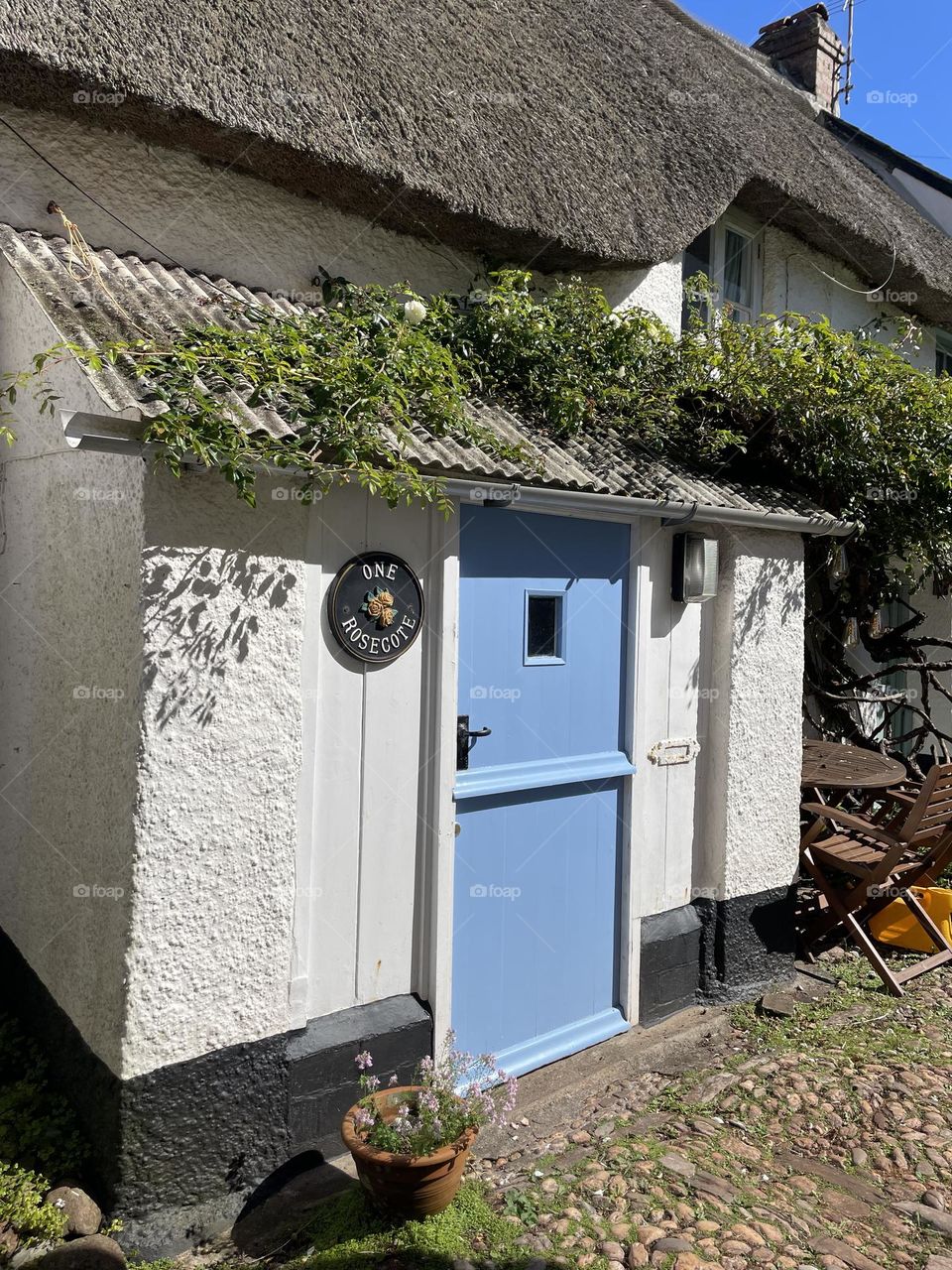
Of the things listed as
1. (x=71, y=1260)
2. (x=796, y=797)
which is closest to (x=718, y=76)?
(x=796, y=797)

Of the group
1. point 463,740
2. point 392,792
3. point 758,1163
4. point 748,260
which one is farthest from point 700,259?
point 758,1163

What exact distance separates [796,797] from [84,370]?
4327 millimetres

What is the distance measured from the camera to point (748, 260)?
7578 millimetres

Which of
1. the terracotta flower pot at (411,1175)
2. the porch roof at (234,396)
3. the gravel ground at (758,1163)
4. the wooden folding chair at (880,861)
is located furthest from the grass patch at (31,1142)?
the wooden folding chair at (880,861)

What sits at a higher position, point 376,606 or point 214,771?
point 376,606

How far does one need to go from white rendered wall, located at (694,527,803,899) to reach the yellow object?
3.64 feet

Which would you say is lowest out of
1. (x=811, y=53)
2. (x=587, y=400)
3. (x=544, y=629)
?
(x=544, y=629)

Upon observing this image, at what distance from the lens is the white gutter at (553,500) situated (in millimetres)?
2711

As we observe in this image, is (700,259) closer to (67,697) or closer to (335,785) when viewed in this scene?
(335,785)

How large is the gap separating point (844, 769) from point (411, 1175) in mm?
3943

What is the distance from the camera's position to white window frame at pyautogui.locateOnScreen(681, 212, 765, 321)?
7.29 meters

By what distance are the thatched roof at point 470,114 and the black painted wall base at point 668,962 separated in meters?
3.78

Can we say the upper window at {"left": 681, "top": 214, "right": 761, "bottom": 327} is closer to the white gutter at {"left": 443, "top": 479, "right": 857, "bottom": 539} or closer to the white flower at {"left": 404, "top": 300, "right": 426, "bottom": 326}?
the white gutter at {"left": 443, "top": 479, "right": 857, "bottom": 539}

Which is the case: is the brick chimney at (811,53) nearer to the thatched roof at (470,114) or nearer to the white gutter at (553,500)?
the thatched roof at (470,114)
